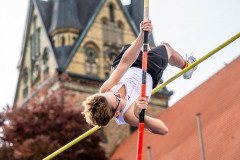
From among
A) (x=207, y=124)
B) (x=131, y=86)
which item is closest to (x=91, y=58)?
(x=207, y=124)

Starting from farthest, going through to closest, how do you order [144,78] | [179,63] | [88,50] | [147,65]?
[88,50]
[179,63]
[147,65]
[144,78]

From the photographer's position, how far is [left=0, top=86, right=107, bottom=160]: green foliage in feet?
66.0

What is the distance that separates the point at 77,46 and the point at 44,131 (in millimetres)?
7236

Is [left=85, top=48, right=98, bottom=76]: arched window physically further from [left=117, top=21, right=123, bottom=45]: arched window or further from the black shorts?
the black shorts

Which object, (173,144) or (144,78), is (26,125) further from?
(144,78)

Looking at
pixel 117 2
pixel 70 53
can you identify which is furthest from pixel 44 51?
pixel 117 2

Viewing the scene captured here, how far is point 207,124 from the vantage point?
2011 centimetres

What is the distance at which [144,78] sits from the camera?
577 cm

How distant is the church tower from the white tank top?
20479 millimetres

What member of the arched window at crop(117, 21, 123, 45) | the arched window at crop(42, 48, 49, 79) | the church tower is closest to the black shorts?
the church tower

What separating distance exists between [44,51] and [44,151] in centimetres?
978

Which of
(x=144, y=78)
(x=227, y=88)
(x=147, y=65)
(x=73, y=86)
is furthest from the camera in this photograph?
(x=73, y=86)

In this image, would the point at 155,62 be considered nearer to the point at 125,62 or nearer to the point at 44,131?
the point at 125,62

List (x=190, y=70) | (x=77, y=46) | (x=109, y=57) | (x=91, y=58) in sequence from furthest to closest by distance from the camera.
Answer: (x=109, y=57) < (x=91, y=58) < (x=77, y=46) < (x=190, y=70)
